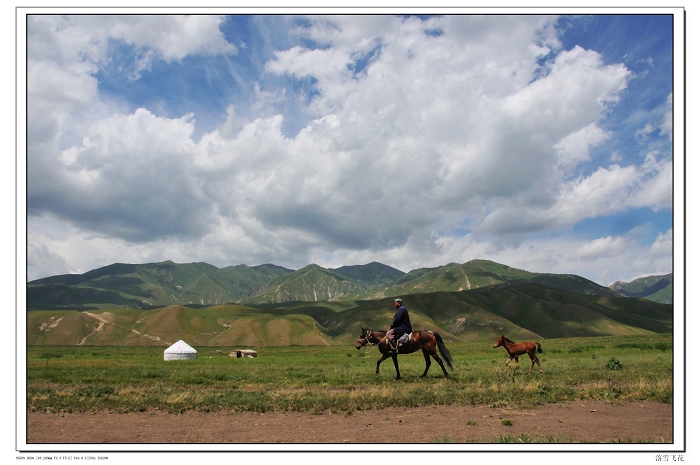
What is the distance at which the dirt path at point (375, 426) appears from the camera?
10.6 metres

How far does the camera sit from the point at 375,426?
11.7 m

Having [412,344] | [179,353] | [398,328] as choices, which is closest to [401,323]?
[398,328]

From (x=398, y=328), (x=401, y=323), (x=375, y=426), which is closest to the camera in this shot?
(x=375, y=426)

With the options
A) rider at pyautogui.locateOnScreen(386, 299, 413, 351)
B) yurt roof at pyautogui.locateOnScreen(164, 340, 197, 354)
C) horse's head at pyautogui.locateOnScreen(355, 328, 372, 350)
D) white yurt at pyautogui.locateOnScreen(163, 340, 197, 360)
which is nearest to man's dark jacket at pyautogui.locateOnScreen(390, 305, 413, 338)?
→ rider at pyautogui.locateOnScreen(386, 299, 413, 351)

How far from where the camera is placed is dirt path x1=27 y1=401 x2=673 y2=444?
10625 mm

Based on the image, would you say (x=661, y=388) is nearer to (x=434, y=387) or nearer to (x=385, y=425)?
(x=434, y=387)

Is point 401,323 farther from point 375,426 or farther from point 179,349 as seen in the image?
point 179,349

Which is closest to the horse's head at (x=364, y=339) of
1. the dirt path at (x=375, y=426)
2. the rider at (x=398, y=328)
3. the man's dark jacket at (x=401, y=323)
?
the rider at (x=398, y=328)

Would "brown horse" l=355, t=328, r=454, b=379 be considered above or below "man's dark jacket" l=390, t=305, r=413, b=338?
below

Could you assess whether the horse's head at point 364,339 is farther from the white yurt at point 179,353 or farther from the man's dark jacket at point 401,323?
the white yurt at point 179,353

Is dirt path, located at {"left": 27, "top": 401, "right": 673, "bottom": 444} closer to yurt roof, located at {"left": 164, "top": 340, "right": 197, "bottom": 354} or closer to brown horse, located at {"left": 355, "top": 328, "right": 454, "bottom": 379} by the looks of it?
brown horse, located at {"left": 355, "top": 328, "right": 454, "bottom": 379}

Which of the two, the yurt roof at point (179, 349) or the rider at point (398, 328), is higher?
the rider at point (398, 328)
